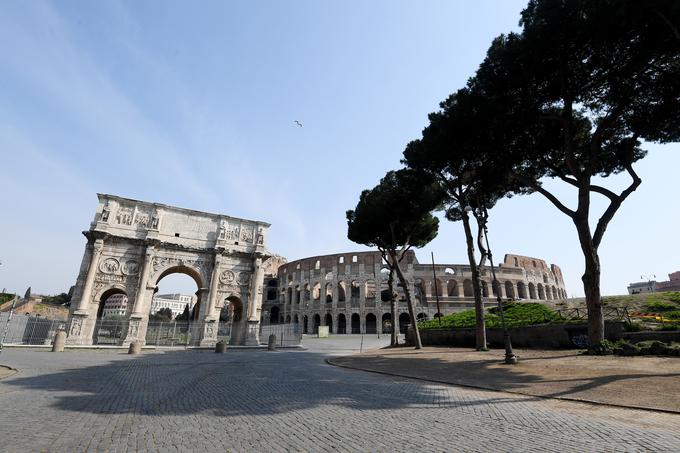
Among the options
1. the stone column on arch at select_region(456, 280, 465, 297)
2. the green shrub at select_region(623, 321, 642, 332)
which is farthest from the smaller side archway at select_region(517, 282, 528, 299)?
the green shrub at select_region(623, 321, 642, 332)

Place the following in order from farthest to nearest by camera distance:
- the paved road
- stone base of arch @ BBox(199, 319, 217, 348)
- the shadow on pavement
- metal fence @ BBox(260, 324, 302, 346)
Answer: metal fence @ BBox(260, 324, 302, 346)
stone base of arch @ BBox(199, 319, 217, 348)
the shadow on pavement
the paved road

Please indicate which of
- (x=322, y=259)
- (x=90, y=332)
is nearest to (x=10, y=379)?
(x=90, y=332)

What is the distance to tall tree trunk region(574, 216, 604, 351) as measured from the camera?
11172 millimetres

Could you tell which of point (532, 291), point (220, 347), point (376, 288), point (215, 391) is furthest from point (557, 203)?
point (532, 291)

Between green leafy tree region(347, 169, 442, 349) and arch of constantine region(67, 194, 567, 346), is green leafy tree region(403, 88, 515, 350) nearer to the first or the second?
green leafy tree region(347, 169, 442, 349)

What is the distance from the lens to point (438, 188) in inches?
754

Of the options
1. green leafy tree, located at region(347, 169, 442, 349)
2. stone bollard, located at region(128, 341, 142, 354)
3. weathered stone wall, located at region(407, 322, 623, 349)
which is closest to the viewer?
weathered stone wall, located at region(407, 322, 623, 349)

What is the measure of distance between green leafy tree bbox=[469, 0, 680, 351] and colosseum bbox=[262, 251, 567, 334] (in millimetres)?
34528

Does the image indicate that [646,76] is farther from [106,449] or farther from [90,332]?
[90,332]

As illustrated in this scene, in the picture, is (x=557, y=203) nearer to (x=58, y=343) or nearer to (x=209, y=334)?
(x=209, y=334)

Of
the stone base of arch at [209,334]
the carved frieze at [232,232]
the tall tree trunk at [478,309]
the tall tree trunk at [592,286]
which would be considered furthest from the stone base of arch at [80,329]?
the tall tree trunk at [592,286]

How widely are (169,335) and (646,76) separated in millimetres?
30301

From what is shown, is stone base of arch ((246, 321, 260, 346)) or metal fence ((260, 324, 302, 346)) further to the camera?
metal fence ((260, 324, 302, 346))

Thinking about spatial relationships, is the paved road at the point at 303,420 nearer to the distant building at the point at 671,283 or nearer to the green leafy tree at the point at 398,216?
the green leafy tree at the point at 398,216
